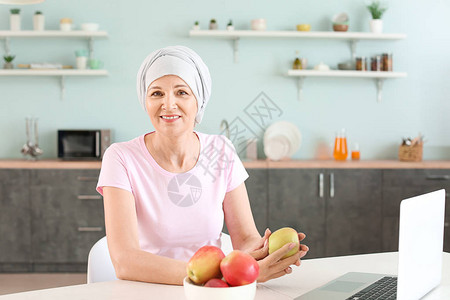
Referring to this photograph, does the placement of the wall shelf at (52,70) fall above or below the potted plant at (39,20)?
below

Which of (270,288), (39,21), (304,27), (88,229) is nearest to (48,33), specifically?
(39,21)

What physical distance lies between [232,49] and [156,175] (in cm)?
292

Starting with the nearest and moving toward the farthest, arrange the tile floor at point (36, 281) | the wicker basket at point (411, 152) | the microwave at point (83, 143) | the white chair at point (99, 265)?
the white chair at point (99, 265) → the tile floor at point (36, 281) → the microwave at point (83, 143) → the wicker basket at point (411, 152)

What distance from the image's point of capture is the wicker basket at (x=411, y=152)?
14.4ft

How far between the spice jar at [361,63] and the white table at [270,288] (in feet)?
9.66

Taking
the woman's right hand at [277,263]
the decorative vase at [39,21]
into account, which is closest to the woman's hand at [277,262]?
the woman's right hand at [277,263]

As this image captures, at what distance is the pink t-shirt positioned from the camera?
5.87 feet

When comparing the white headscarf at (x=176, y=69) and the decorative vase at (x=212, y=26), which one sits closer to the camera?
the white headscarf at (x=176, y=69)

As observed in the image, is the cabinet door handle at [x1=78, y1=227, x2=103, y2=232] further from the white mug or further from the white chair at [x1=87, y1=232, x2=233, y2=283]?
the white chair at [x1=87, y1=232, x2=233, y2=283]

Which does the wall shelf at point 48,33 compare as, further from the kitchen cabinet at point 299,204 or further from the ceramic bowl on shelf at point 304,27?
the kitchen cabinet at point 299,204

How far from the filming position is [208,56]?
456 centimetres

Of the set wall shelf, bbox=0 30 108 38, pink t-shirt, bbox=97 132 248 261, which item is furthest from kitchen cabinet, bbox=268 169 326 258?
pink t-shirt, bbox=97 132 248 261

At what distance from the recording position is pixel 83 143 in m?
4.33

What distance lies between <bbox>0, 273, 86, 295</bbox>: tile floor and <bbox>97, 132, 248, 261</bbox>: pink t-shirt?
92.4 inches
